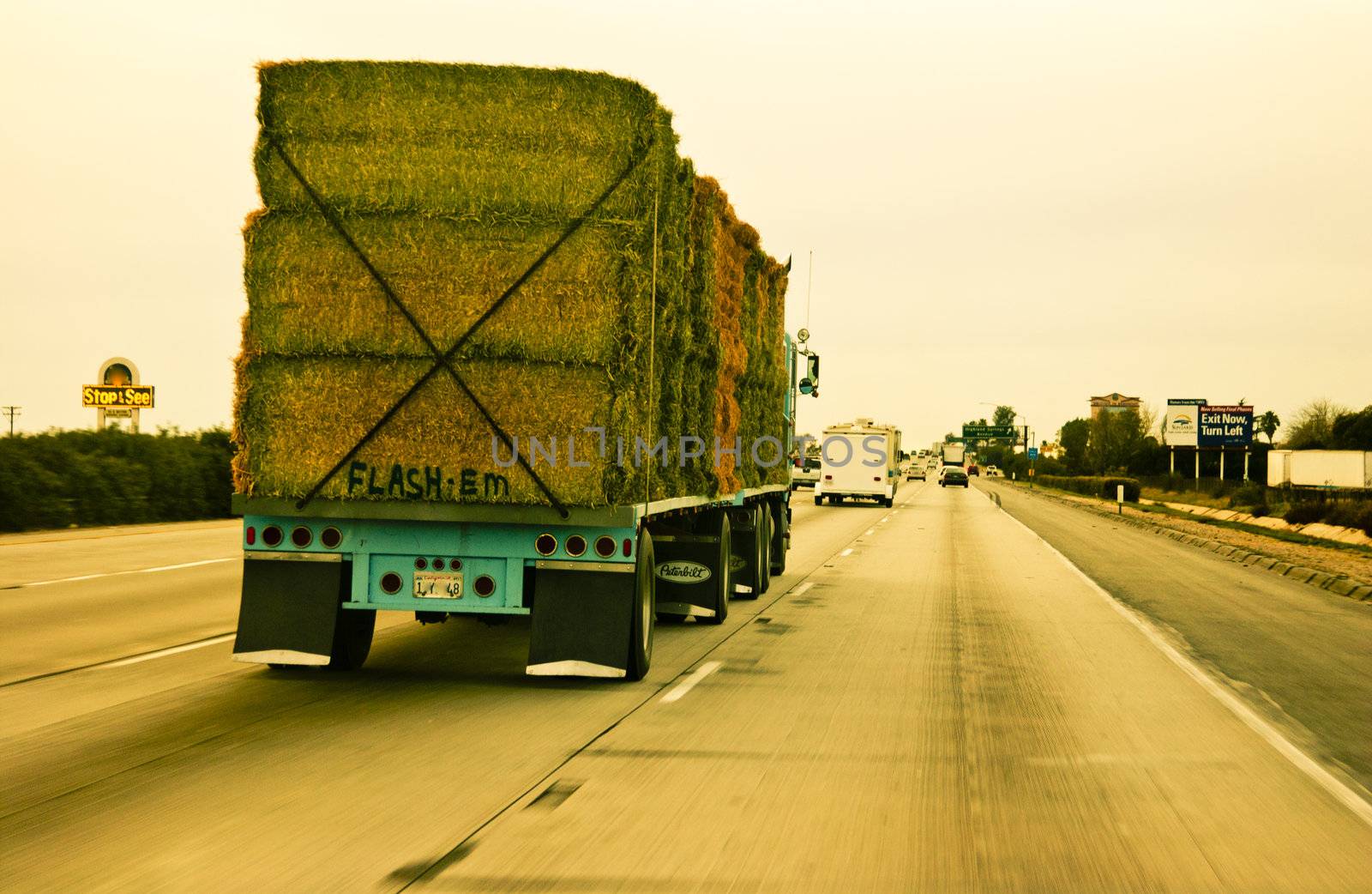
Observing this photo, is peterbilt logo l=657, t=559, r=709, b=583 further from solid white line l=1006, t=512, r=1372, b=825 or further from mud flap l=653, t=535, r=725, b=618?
solid white line l=1006, t=512, r=1372, b=825

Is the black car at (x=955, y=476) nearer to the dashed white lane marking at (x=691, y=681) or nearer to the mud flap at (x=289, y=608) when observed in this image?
the dashed white lane marking at (x=691, y=681)

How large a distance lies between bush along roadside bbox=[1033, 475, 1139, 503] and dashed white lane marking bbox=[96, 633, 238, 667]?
5342 cm

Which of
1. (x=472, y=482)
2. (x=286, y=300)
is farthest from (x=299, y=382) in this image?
(x=472, y=482)

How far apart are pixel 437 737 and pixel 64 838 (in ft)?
7.82

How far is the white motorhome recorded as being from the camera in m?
50.9

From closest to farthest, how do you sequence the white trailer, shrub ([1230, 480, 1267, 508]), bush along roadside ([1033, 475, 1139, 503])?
shrub ([1230, 480, 1267, 508]) → bush along roadside ([1033, 475, 1139, 503]) → the white trailer

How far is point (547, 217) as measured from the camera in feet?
28.6

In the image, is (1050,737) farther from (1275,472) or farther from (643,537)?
(1275,472)

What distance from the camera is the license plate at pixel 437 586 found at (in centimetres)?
864

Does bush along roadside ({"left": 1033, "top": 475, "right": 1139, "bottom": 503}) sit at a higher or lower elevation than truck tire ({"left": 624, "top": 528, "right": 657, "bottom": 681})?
higher

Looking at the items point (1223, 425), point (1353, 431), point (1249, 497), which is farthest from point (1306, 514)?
point (1223, 425)

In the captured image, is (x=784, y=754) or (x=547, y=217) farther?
(x=547, y=217)

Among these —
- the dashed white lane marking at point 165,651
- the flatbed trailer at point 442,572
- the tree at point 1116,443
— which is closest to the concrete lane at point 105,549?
the dashed white lane marking at point 165,651

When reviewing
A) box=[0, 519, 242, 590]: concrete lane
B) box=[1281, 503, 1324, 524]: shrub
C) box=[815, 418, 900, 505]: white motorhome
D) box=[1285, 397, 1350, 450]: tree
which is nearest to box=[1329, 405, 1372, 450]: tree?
box=[1285, 397, 1350, 450]: tree
